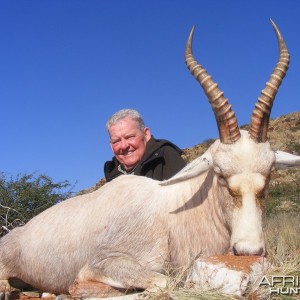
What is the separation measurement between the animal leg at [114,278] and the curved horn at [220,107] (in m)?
1.48

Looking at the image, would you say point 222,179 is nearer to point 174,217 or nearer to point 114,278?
point 174,217

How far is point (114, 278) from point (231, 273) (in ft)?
4.32

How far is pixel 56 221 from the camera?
270 inches

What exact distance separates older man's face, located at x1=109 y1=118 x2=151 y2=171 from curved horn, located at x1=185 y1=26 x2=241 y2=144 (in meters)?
2.18

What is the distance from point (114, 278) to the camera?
5355 millimetres

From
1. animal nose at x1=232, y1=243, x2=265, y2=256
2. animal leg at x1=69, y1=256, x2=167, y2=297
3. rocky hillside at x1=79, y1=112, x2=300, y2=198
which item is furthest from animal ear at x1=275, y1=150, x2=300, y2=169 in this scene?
rocky hillside at x1=79, y1=112, x2=300, y2=198

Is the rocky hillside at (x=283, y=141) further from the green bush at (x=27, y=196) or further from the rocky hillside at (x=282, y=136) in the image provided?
the green bush at (x=27, y=196)

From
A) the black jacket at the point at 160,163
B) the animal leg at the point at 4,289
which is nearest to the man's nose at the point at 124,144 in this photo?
the black jacket at the point at 160,163

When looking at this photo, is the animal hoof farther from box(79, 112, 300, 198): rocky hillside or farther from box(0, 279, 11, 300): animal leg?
box(79, 112, 300, 198): rocky hillside

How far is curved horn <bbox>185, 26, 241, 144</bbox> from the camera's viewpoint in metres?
5.35

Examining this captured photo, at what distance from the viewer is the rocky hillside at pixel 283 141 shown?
87.6ft

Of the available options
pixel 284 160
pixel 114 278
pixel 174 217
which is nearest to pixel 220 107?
pixel 284 160

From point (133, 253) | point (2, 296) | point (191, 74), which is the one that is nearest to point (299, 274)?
point (133, 253)

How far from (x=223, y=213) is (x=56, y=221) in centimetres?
240
